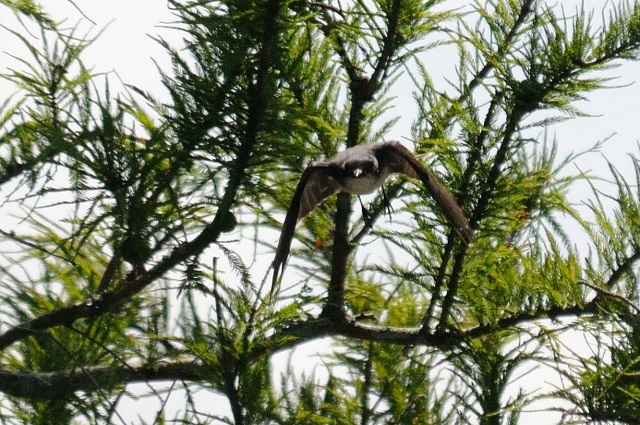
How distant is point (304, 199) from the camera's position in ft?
10.7

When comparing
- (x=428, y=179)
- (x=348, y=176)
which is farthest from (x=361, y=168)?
(x=428, y=179)

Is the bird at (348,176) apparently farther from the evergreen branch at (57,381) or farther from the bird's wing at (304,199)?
the evergreen branch at (57,381)

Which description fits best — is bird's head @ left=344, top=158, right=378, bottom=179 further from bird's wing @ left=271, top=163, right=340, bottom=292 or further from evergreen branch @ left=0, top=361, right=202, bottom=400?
evergreen branch @ left=0, top=361, right=202, bottom=400

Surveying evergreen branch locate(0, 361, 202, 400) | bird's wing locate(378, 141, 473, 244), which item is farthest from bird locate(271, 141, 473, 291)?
evergreen branch locate(0, 361, 202, 400)

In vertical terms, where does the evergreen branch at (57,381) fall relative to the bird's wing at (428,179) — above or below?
below

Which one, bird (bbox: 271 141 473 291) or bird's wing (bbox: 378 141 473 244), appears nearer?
bird's wing (bbox: 378 141 473 244)

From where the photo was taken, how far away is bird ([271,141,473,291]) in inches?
121

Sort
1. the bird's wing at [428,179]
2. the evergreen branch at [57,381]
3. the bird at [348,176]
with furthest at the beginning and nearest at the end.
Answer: the bird at [348,176], the evergreen branch at [57,381], the bird's wing at [428,179]

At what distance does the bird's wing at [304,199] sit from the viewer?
3.09 meters

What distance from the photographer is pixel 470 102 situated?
2.64m

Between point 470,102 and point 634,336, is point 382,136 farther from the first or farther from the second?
point 634,336

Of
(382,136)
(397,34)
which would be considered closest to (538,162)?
(382,136)

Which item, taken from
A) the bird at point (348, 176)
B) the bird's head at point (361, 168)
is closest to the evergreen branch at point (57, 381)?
the bird at point (348, 176)

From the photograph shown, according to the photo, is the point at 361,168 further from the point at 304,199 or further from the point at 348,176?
the point at 304,199
